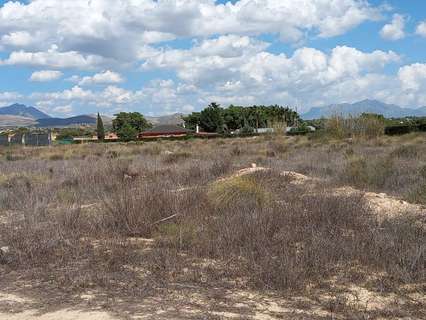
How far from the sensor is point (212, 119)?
345 feet

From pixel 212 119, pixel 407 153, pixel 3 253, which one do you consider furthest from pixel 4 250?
pixel 212 119

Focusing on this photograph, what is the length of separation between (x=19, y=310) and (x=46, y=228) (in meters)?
2.98

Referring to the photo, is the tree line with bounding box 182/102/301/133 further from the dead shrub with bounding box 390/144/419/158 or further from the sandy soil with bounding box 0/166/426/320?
the sandy soil with bounding box 0/166/426/320

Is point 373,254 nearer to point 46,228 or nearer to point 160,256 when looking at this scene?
point 160,256

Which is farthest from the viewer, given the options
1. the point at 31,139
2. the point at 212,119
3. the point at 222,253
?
the point at 212,119

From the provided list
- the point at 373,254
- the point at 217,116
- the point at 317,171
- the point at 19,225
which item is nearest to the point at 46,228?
the point at 19,225

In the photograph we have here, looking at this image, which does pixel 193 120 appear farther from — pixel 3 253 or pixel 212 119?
pixel 3 253

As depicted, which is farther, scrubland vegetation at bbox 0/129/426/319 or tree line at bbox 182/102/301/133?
tree line at bbox 182/102/301/133

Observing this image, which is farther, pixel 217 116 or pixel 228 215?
pixel 217 116

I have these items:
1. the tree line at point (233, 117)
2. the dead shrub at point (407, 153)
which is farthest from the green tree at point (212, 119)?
the dead shrub at point (407, 153)

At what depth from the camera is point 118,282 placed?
6.23 meters

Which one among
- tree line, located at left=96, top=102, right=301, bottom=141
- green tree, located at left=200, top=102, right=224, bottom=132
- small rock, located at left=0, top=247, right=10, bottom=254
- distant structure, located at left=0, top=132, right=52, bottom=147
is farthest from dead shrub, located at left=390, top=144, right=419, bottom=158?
green tree, located at left=200, top=102, right=224, bottom=132

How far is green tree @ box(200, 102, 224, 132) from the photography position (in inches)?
4141

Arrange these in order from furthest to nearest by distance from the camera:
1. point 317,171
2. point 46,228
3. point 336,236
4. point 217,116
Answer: point 217,116 < point 317,171 < point 46,228 < point 336,236
